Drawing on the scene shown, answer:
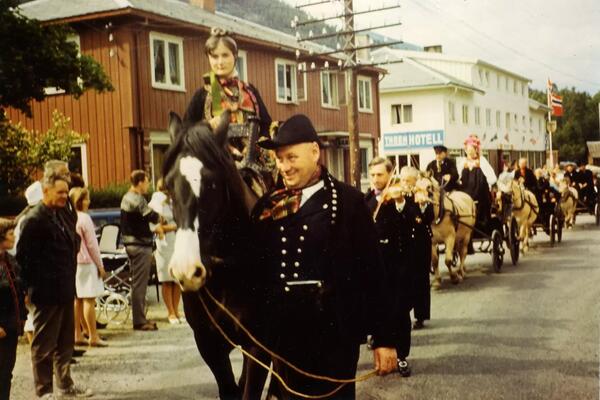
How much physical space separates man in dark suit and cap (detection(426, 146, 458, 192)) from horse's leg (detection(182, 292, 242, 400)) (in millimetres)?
9198

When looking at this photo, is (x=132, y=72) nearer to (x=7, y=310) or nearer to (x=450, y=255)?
(x=450, y=255)

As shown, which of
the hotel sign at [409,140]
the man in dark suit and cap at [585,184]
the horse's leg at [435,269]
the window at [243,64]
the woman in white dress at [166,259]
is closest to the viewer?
the woman in white dress at [166,259]

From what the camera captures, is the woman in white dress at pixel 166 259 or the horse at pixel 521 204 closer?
the woman in white dress at pixel 166 259

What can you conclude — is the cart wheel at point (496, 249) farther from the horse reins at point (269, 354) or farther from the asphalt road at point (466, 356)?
the horse reins at point (269, 354)

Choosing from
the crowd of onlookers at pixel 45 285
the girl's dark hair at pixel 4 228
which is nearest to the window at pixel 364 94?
the crowd of onlookers at pixel 45 285

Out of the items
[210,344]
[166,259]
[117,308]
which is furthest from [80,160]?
[210,344]

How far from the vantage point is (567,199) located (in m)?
19.5

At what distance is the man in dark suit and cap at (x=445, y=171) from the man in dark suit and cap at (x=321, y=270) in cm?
976

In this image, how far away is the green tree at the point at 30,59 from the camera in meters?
12.5

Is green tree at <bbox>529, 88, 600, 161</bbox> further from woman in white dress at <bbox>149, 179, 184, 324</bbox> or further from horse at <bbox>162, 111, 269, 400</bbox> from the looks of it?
horse at <bbox>162, 111, 269, 400</bbox>

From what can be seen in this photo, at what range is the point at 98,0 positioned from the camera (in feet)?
64.8

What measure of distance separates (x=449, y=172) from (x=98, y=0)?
11.8 m

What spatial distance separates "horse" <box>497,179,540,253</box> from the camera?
15.0 metres

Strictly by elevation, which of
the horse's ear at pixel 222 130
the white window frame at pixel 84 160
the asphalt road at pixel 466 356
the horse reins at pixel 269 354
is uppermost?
the white window frame at pixel 84 160
